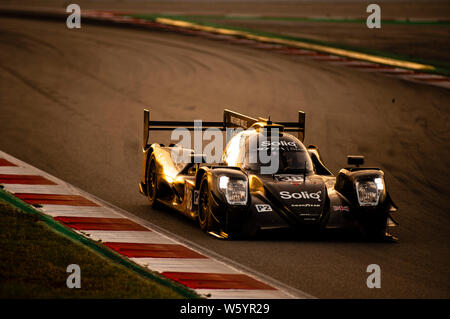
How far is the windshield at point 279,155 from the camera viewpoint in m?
12.4

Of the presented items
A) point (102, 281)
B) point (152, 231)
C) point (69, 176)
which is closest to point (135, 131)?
point (69, 176)

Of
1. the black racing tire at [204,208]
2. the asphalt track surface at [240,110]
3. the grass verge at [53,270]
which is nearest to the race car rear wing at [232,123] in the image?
the asphalt track surface at [240,110]

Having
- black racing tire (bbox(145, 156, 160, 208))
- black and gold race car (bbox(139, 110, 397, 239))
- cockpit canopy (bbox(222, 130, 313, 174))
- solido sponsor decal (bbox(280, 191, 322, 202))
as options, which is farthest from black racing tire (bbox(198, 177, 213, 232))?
black racing tire (bbox(145, 156, 160, 208))

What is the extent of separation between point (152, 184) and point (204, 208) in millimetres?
2330

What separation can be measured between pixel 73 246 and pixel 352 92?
47.9 feet

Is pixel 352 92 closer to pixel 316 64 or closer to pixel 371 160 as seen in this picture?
pixel 316 64

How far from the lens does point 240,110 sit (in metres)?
22.3

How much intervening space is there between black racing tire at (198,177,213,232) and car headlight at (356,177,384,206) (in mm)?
1896

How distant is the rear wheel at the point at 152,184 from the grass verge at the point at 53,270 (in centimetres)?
309

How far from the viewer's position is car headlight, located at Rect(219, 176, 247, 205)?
11578 mm

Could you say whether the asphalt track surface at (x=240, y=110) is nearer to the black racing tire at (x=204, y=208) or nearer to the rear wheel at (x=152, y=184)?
the black racing tire at (x=204, y=208)

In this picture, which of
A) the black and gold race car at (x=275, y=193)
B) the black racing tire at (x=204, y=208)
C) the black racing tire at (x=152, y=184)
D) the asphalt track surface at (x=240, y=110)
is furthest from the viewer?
the black racing tire at (x=152, y=184)

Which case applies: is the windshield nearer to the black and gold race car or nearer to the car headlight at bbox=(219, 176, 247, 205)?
the black and gold race car

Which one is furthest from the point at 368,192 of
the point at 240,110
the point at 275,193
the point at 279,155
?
the point at 240,110
